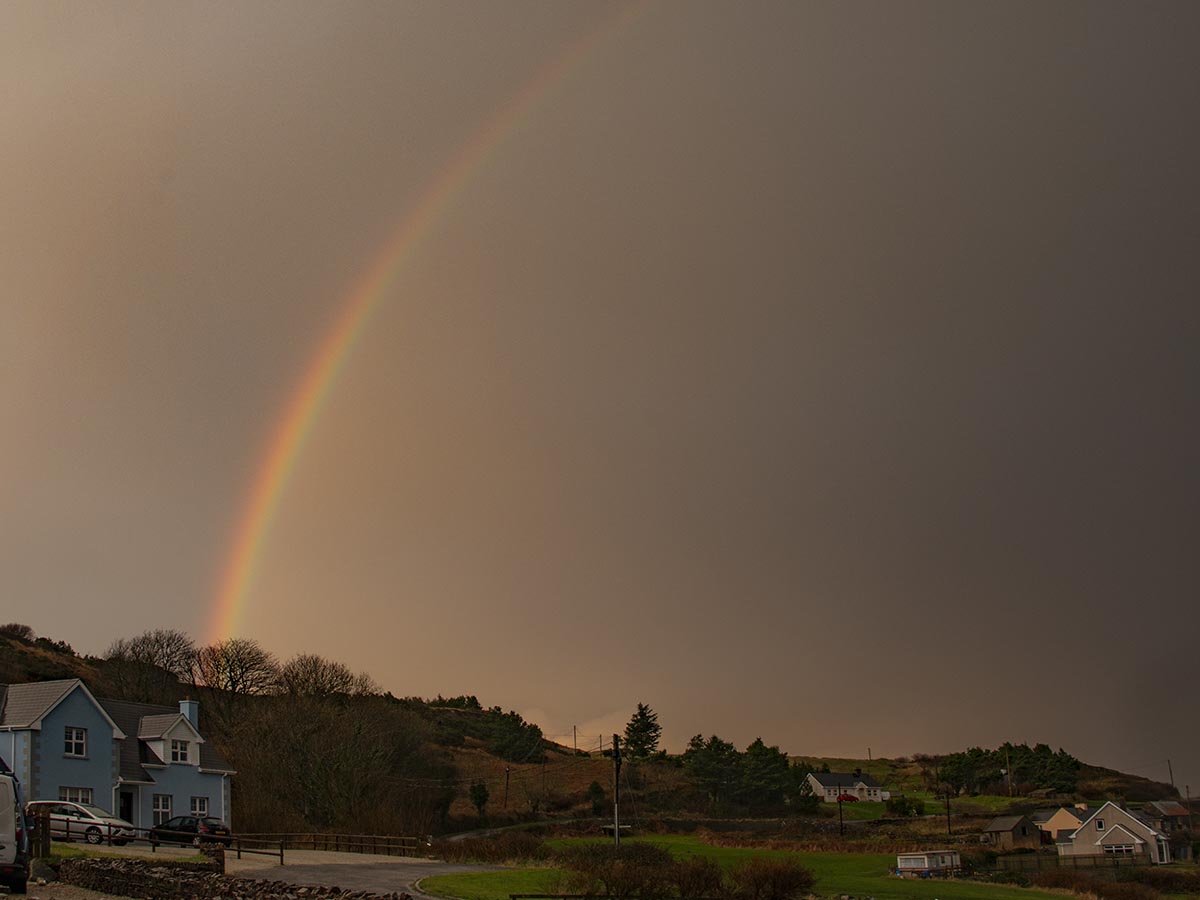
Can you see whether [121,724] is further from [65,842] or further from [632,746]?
[632,746]

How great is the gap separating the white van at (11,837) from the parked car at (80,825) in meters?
23.6

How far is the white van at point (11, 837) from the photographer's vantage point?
22453 mm

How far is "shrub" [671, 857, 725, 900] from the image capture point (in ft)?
119

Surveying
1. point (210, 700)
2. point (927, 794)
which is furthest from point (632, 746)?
point (210, 700)

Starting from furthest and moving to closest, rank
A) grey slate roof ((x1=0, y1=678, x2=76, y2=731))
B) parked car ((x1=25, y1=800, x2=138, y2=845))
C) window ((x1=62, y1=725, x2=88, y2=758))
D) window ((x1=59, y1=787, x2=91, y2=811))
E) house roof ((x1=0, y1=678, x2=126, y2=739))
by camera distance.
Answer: window ((x1=62, y1=725, x2=88, y2=758)) < window ((x1=59, y1=787, x2=91, y2=811)) < grey slate roof ((x1=0, y1=678, x2=76, y2=731)) < house roof ((x1=0, y1=678, x2=126, y2=739)) < parked car ((x1=25, y1=800, x2=138, y2=845))

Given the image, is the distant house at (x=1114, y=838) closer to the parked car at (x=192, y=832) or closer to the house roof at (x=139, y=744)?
the house roof at (x=139, y=744)

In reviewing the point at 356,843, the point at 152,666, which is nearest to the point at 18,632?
the point at 152,666

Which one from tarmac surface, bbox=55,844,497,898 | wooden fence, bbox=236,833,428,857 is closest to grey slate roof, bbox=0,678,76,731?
wooden fence, bbox=236,833,428,857

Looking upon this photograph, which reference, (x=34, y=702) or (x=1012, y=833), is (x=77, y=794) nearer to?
(x=34, y=702)

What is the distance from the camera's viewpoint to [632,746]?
499ft

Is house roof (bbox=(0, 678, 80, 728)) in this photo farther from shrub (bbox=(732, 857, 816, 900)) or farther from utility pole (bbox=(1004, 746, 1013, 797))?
utility pole (bbox=(1004, 746, 1013, 797))

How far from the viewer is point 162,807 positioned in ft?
207

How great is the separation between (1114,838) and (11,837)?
340ft

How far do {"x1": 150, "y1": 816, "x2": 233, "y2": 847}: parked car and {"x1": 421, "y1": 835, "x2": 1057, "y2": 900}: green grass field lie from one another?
1062 cm
